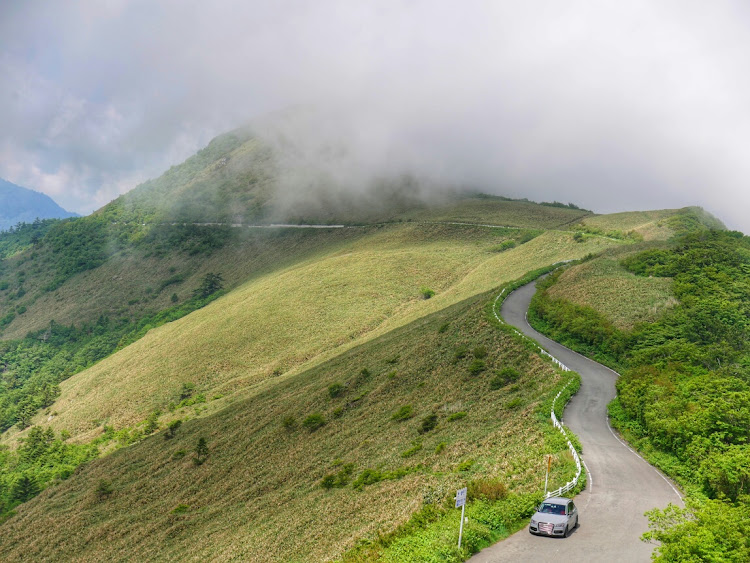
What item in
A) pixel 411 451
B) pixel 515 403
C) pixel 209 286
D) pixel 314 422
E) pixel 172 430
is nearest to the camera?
pixel 411 451

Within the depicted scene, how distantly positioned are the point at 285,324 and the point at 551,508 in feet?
254

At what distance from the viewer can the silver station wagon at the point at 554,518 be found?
781 inches

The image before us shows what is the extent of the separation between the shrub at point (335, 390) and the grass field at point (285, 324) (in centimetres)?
2050

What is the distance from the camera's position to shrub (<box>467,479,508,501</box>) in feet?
76.1

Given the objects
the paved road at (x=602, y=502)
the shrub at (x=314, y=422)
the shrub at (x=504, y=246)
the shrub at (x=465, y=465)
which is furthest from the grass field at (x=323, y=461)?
the shrub at (x=504, y=246)

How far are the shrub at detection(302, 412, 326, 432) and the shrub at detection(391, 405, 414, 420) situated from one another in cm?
816

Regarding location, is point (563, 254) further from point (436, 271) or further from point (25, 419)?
point (25, 419)

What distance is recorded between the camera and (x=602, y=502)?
23.1m

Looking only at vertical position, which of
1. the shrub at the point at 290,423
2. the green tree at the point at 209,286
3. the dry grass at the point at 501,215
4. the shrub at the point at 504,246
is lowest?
the shrub at the point at 290,423

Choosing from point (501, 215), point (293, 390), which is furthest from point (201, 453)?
point (501, 215)

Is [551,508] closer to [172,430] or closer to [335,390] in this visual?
[335,390]

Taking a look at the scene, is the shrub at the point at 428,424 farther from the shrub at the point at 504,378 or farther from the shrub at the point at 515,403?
the shrub at the point at 515,403

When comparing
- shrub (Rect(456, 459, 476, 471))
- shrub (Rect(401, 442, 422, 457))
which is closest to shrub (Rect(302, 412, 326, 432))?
shrub (Rect(401, 442, 422, 457))

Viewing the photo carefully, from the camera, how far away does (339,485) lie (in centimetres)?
3625
